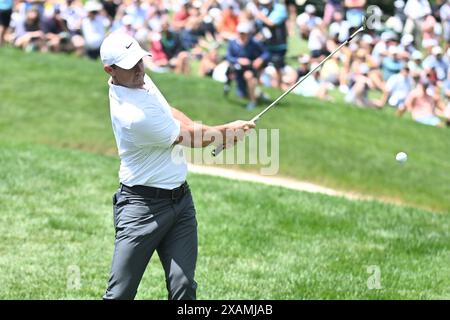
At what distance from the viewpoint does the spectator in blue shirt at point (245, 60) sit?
16.5 meters

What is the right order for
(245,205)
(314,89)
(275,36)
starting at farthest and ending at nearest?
1. (275,36)
2. (314,89)
3. (245,205)

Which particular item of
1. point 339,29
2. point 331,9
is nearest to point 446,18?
point 331,9

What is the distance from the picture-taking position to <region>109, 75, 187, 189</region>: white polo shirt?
5.57 m

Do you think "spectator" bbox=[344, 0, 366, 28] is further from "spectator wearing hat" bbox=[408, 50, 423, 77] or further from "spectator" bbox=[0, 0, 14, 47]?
"spectator" bbox=[0, 0, 14, 47]

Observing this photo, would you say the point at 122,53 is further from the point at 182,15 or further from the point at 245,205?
the point at 182,15

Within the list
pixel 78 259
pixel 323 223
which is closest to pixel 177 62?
pixel 323 223

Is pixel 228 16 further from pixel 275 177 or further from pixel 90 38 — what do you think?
pixel 275 177

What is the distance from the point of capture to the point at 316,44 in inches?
746

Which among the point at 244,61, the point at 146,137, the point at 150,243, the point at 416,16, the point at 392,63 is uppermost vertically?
the point at 146,137

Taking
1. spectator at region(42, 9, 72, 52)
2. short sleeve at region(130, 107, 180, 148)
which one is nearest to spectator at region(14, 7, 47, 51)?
spectator at region(42, 9, 72, 52)

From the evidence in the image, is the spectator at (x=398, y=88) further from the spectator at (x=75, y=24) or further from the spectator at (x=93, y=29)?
the spectator at (x=75, y=24)

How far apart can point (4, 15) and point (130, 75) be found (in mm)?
15033

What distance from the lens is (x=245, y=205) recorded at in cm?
1073

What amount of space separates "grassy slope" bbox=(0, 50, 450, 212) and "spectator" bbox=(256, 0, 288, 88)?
1.16 m
